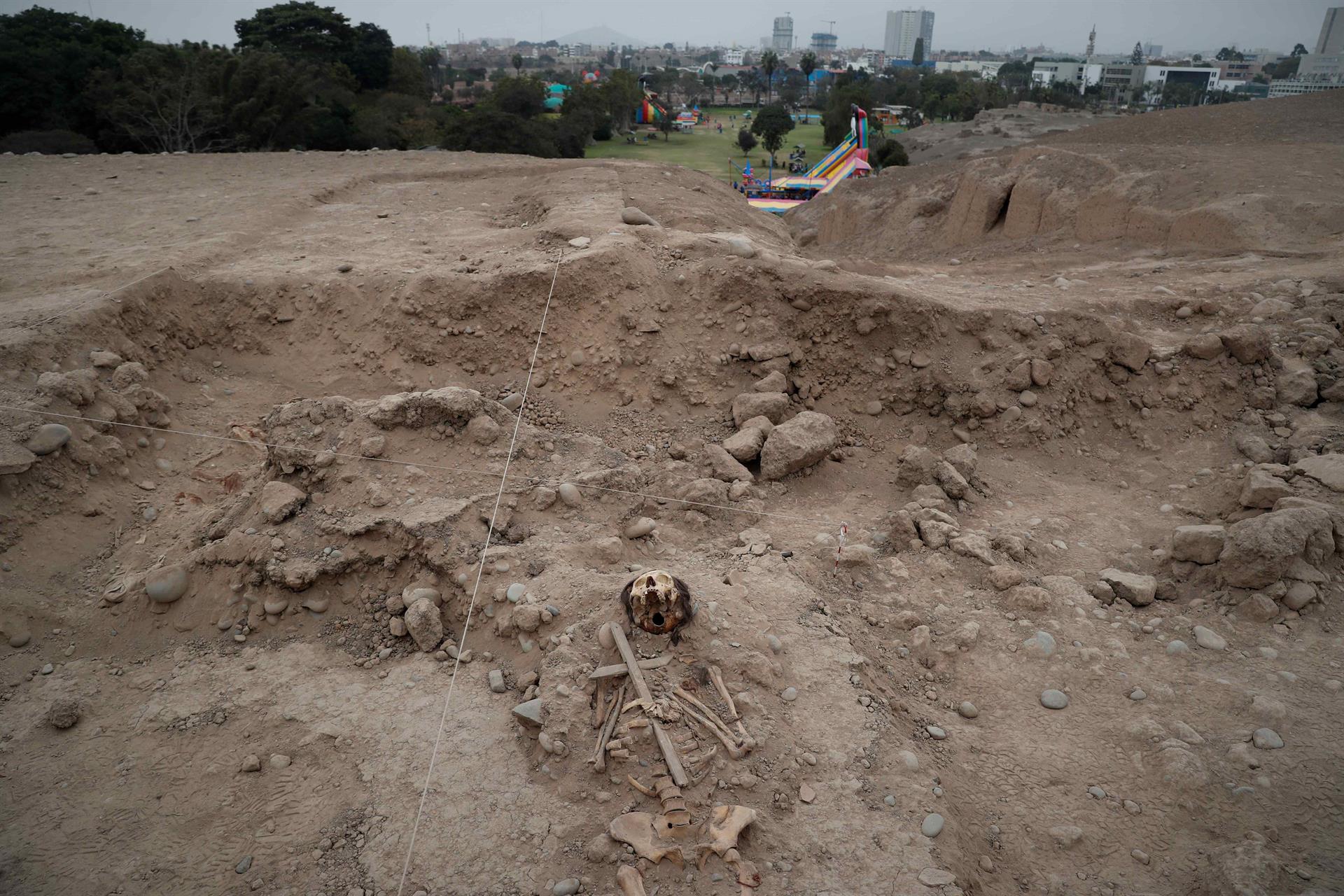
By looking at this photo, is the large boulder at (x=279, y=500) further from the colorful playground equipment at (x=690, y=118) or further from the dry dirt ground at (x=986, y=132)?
the colorful playground equipment at (x=690, y=118)

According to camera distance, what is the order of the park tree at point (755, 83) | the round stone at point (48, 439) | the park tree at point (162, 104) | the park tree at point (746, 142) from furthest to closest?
the park tree at point (755, 83), the park tree at point (746, 142), the park tree at point (162, 104), the round stone at point (48, 439)

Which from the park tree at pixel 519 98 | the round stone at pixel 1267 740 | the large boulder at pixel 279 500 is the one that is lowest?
the round stone at pixel 1267 740

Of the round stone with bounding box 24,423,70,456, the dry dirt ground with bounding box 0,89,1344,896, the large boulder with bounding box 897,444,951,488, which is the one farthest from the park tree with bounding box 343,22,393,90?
the large boulder with bounding box 897,444,951,488

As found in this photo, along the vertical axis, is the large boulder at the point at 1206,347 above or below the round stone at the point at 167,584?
above

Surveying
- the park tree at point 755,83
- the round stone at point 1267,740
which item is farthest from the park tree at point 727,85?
the round stone at point 1267,740

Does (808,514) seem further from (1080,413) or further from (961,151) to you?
(961,151)

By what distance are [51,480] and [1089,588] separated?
7.17 m

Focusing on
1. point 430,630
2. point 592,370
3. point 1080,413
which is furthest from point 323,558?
point 1080,413

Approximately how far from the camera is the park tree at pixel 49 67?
1919cm

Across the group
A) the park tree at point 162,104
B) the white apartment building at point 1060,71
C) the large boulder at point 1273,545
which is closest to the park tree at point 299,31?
the park tree at point 162,104

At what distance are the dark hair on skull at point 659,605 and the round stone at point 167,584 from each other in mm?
3010

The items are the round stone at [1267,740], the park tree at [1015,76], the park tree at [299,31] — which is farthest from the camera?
the park tree at [1015,76]

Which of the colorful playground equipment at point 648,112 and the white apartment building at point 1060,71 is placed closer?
the colorful playground equipment at point 648,112

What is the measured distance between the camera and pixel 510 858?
317 centimetres
